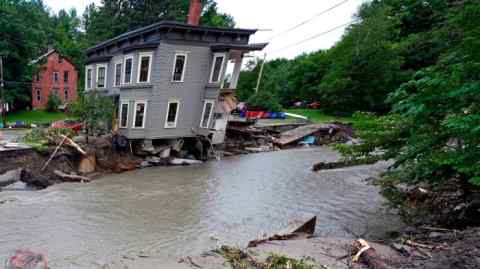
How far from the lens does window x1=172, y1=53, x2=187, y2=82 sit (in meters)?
22.6

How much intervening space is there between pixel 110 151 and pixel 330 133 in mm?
20275

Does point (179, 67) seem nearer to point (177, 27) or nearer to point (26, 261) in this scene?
point (177, 27)

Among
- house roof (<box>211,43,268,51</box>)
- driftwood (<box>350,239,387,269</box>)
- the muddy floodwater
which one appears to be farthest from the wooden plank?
driftwood (<box>350,239,387,269</box>)

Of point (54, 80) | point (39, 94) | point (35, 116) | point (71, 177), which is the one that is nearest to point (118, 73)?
Result: point (71, 177)

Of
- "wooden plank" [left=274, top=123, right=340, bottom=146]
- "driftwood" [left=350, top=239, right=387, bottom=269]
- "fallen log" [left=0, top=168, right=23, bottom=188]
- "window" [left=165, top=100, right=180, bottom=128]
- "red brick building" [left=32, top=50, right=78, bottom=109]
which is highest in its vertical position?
"driftwood" [left=350, top=239, right=387, bottom=269]

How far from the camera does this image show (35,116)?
41375 mm

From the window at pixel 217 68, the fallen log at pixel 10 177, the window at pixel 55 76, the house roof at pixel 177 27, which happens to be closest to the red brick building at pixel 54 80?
the window at pixel 55 76

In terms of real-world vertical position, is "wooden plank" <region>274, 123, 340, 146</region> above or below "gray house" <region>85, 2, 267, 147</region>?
below

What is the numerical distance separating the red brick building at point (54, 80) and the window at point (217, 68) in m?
30.0

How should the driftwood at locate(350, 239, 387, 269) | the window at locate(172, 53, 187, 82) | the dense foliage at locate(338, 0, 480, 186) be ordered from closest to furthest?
1. the driftwood at locate(350, 239, 387, 269)
2. the dense foliage at locate(338, 0, 480, 186)
3. the window at locate(172, 53, 187, 82)

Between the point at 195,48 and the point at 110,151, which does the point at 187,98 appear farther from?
the point at 110,151

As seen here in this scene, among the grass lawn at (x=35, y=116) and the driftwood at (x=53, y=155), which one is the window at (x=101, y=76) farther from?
the grass lawn at (x=35, y=116)

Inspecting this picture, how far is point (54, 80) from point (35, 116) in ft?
30.4

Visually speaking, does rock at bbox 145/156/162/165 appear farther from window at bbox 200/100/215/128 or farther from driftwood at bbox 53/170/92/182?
driftwood at bbox 53/170/92/182
